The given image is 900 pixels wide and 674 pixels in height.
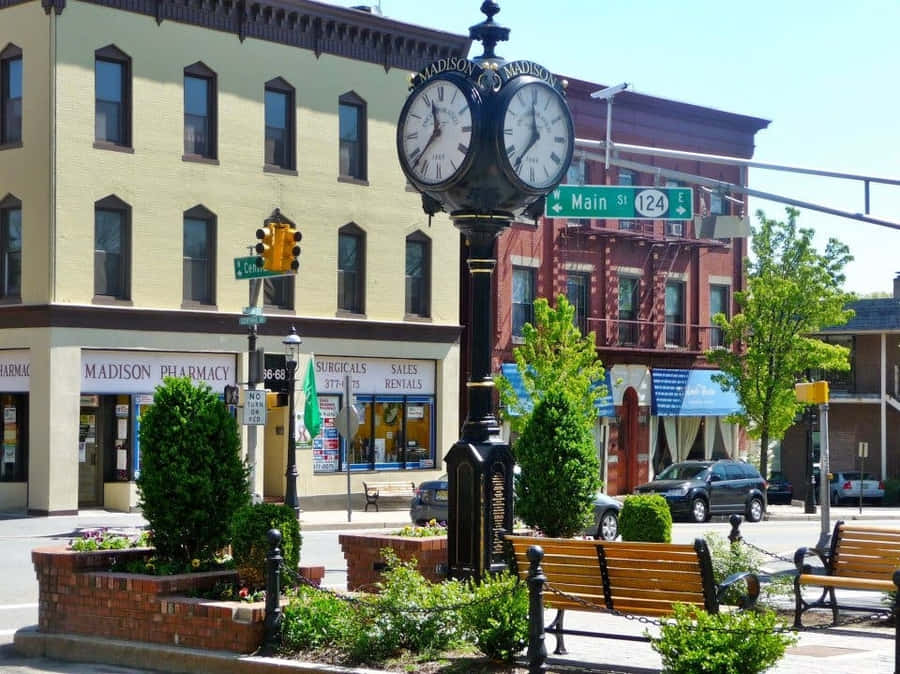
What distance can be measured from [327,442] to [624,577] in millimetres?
27112

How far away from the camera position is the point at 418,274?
39.9 meters

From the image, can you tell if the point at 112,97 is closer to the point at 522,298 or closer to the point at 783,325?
the point at 522,298

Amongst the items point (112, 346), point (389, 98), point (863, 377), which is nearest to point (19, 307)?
point (112, 346)

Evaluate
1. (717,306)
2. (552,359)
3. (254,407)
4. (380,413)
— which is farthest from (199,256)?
(717,306)

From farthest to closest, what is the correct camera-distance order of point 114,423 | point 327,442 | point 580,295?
point 580,295 → point 327,442 → point 114,423

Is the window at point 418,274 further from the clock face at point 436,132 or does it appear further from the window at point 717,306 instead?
the clock face at point 436,132

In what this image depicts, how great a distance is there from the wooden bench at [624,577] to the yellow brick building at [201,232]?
20.9 meters

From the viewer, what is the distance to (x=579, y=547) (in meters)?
11.2

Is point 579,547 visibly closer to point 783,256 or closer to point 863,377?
point 783,256

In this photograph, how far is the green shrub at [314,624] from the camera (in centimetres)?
1116

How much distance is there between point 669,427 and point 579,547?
3775cm

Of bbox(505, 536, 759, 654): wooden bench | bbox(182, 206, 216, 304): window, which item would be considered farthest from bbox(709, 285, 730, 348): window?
bbox(505, 536, 759, 654): wooden bench

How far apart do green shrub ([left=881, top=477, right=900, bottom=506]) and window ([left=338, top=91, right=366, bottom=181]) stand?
96.5 feet

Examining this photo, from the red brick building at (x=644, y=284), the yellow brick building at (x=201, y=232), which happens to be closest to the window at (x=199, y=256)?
the yellow brick building at (x=201, y=232)
